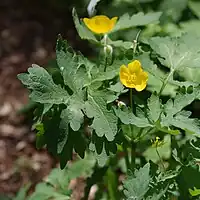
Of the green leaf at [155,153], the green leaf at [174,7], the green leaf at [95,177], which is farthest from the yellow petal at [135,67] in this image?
the green leaf at [174,7]

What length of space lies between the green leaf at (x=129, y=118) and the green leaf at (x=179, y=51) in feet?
0.79

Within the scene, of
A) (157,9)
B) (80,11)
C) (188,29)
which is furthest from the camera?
(80,11)

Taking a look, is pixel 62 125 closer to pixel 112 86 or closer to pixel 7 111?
pixel 112 86

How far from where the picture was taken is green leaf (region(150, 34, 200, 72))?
1989 mm

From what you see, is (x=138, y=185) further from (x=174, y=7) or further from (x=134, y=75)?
(x=174, y=7)

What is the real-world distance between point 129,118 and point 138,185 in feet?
0.64

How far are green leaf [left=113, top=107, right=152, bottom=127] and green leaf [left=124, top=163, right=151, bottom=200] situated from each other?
0.13m

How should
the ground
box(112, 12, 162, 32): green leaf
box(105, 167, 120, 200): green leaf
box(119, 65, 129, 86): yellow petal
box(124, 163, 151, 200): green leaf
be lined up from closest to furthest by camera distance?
box(124, 163, 151, 200): green leaf → box(119, 65, 129, 86): yellow petal → box(112, 12, 162, 32): green leaf → box(105, 167, 120, 200): green leaf → the ground

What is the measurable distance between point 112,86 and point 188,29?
1.09 meters

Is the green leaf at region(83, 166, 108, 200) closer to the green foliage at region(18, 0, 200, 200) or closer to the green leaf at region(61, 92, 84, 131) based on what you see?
the green foliage at region(18, 0, 200, 200)

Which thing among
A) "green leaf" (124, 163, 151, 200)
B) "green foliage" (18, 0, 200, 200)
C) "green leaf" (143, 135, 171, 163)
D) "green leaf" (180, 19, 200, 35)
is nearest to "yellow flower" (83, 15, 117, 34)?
"green foliage" (18, 0, 200, 200)

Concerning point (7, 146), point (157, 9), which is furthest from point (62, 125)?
point (7, 146)

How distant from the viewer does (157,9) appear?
312cm

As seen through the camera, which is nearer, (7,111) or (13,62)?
(7,111)
